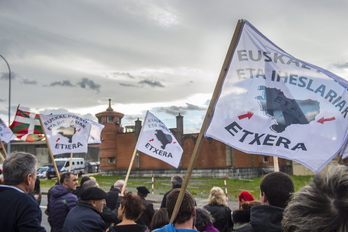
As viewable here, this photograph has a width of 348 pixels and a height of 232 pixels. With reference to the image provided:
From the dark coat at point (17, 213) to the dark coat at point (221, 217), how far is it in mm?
2772

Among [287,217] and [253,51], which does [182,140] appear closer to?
[253,51]

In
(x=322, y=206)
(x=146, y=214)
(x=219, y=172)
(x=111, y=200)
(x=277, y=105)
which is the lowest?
(x=219, y=172)

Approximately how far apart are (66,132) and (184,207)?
22.4 ft

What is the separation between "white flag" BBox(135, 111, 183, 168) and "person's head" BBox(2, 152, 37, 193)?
5.38m

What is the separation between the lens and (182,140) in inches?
1550

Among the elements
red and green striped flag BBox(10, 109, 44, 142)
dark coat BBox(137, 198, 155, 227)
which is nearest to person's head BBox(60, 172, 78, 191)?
dark coat BBox(137, 198, 155, 227)

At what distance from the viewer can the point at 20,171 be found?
332cm

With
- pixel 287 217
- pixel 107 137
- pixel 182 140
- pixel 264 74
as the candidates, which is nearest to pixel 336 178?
pixel 287 217

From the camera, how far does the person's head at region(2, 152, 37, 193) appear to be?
3.30 metres

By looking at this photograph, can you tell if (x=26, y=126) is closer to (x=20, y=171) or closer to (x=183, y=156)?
(x=20, y=171)

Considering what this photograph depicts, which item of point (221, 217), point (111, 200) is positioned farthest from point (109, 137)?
point (221, 217)

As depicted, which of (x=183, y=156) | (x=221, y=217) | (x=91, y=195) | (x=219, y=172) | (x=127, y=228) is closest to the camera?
(x=127, y=228)

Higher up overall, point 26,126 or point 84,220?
point 26,126

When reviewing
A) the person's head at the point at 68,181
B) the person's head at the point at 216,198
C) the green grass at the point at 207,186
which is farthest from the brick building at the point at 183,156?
the person's head at the point at 216,198
